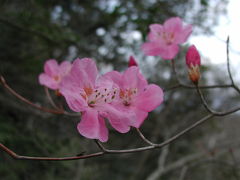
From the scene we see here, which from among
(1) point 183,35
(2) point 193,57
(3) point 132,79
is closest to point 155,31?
(1) point 183,35

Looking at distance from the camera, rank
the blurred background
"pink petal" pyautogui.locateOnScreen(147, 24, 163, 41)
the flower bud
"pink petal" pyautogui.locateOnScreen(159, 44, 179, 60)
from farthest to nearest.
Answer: the blurred background
"pink petal" pyautogui.locateOnScreen(147, 24, 163, 41)
"pink petal" pyautogui.locateOnScreen(159, 44, 179, 60)
the flower bud

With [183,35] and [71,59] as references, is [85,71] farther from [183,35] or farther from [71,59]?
[71,59]

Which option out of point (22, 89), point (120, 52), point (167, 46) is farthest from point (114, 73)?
point (120, 52)

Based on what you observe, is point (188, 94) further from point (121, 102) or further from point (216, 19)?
point (121, 102)

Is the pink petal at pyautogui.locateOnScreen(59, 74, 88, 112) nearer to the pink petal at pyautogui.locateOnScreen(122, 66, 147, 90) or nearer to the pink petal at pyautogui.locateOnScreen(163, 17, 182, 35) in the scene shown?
the pink petal at pyautogui.locateOnScreen(122, 66, 147, 90)

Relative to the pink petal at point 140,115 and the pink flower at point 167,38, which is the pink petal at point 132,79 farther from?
the pink flower at point 167,38

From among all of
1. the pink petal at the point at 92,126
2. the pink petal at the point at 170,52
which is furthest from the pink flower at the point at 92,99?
the pink petal at the point at 170,52

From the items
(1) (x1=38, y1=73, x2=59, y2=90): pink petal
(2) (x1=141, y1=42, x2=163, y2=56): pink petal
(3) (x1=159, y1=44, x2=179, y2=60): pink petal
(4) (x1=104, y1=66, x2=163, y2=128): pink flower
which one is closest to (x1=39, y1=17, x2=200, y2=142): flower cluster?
(4) (x1=104, y1=66, x2=163, y2=128): pink flower
